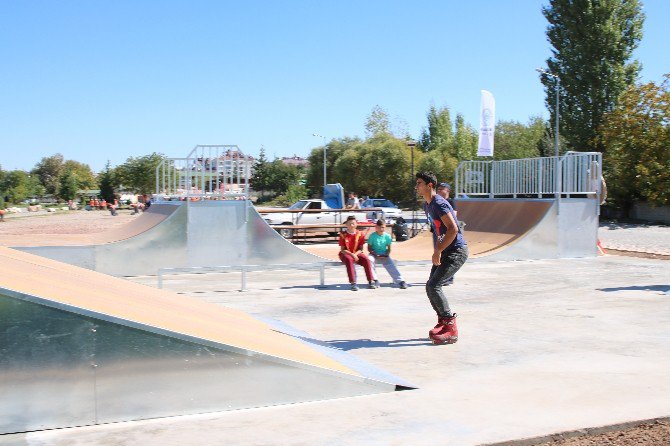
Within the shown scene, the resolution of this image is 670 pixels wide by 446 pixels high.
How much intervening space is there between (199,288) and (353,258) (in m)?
2.94

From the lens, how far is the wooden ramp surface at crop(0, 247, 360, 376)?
4.80 meters

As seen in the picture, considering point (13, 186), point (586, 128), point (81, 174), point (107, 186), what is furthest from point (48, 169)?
point (586, 128)

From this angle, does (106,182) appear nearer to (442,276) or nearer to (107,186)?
(107,186)

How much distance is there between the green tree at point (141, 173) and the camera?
292 ft

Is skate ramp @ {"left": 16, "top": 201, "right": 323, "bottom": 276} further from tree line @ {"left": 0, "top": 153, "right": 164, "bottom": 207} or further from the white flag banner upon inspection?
tree line @ {"left": 0, "top": 153, "right": 164, "bottom": 207}

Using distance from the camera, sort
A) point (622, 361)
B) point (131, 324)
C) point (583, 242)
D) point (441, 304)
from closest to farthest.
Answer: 1. point (131, 324)
2. point (622, 361)
3. point (441, 304)
4. point (583, 242)

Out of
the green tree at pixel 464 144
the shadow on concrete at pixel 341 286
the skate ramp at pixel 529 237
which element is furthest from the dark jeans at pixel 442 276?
the green tree at pixel 464 144

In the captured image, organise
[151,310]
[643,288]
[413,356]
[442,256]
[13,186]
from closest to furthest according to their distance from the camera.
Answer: [151,310] < [413,356] < [442,256] < [643,288] < [13,186]

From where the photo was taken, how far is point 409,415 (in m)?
4.84

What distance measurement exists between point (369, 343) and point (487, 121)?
1905 centimetres

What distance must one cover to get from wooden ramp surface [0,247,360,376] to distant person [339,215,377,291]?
493 cm

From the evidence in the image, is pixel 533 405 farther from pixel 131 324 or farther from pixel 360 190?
pixel 360 190

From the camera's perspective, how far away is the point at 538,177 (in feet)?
62.1

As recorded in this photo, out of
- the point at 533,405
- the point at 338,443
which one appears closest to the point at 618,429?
the point at 533,405
